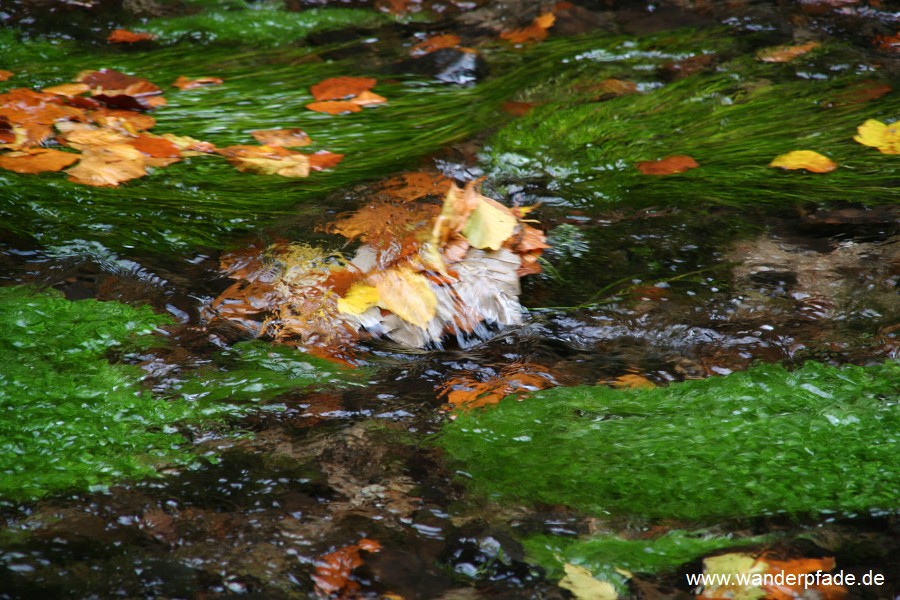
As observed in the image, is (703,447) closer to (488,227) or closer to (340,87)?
(488,227)

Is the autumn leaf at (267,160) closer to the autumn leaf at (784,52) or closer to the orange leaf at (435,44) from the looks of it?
the orange leaf at (435,44)

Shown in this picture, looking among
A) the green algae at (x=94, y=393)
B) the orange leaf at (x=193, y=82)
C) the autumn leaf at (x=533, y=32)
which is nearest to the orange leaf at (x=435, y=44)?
the autumn leaf at (x=533, y=32)

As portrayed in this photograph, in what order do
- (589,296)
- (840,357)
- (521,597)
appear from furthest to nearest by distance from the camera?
(589,296), (840,357), (521,597)

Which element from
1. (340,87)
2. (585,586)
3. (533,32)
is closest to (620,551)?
(585,586)

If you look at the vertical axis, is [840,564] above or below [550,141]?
below

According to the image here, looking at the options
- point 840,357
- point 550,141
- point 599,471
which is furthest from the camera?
point 550,141

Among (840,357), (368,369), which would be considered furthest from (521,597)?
(840,357)

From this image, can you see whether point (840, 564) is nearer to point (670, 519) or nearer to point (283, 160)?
point (670, 519)
